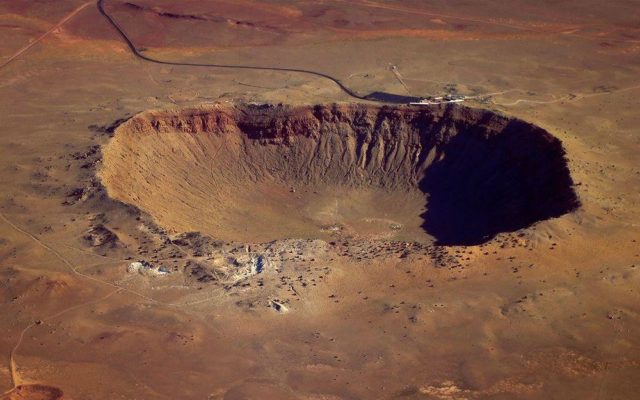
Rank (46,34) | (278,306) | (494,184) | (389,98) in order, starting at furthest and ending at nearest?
(46,34)
(389,98)
(494,184)
(278,306)

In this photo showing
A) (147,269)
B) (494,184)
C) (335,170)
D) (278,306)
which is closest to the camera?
(278,306)

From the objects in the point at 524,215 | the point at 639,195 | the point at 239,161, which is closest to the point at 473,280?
the point at 524,215

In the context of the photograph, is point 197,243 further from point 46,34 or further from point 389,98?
point 46,34

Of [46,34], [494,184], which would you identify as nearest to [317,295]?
[494,184]

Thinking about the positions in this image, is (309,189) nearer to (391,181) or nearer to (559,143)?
(391,181)

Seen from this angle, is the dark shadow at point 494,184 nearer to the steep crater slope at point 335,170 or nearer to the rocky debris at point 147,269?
the steep crater slope at point 335,170

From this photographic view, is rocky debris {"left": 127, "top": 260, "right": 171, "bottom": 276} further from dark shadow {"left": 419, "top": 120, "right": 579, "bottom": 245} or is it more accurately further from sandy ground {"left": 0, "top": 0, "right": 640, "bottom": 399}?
dark shadow {"left": 419, "top": 120, "right": 579, "bottom": 245}
